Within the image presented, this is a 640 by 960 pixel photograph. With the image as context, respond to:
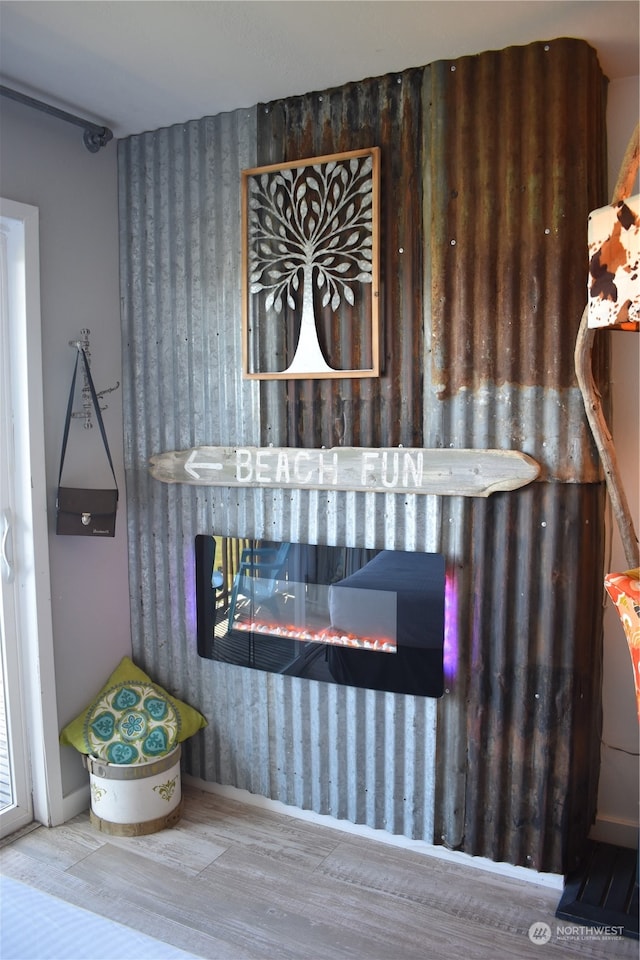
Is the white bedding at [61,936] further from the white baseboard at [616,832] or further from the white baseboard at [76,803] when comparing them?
the white baseboard at [616,832]

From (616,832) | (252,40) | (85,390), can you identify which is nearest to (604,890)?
(616,832)

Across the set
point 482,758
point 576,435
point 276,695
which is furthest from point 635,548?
point 276,695

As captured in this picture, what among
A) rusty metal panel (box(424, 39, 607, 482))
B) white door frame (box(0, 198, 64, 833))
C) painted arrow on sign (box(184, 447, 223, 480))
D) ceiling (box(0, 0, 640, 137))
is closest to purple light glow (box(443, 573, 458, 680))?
rusty metal panel (box(424, 39, 607, 482))

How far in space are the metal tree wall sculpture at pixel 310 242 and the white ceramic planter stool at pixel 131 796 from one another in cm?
149

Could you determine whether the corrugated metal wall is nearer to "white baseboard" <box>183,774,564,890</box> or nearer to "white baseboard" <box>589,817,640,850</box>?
"white baseboard" <box>183,774,564,890</box>

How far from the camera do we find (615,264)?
5.52ft

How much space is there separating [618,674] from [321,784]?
1.11m

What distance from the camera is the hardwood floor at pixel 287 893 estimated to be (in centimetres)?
217

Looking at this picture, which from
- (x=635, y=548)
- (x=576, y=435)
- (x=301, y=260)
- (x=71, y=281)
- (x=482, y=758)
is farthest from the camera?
(x=71, y=281)

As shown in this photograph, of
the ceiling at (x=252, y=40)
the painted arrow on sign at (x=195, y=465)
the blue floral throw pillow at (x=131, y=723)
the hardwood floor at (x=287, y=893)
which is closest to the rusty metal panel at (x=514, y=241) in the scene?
the ceiling at (x=252, y=40)

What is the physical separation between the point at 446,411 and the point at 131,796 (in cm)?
174

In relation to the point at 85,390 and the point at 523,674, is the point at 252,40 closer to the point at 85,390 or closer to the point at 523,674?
the point at 85,390

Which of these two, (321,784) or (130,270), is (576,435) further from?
(130,270)

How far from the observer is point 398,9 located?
204cm
